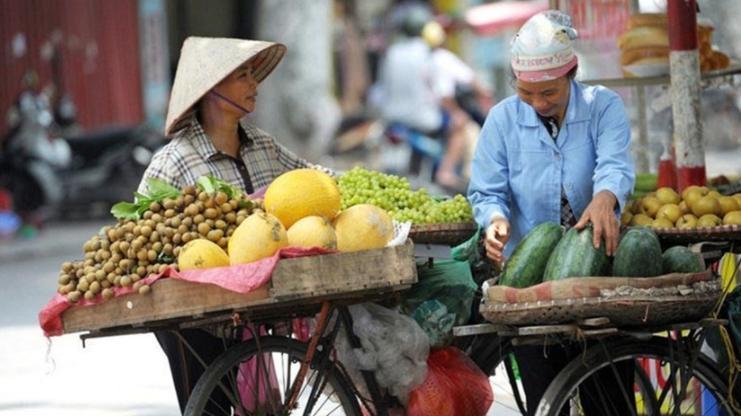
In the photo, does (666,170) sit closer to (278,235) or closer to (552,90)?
(552,90)

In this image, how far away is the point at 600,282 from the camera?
4.84 metres

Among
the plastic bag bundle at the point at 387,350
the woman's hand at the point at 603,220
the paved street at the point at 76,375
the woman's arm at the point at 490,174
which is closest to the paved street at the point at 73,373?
the paved street at the point at 76,375

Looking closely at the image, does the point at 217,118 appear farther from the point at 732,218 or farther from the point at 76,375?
the point at 76,375

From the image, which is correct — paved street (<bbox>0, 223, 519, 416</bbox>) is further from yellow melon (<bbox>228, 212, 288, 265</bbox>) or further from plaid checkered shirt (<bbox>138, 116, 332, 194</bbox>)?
yellow melon (<bbox>228, 212, 288, 265</bbox>)

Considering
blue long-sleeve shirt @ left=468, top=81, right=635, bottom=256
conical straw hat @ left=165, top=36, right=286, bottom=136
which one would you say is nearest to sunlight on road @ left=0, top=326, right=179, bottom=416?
conical straw hat @ left=165, top=36, right=286, bottom=136

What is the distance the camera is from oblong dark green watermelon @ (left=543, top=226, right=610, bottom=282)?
500cm

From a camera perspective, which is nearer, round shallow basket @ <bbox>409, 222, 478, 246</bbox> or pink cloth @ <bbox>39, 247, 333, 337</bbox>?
pink cloth @ <bbox>39, 247, 333, 337</bbox>

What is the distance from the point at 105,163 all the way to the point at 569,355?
13346 millimetres

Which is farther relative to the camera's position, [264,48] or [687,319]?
[264,48]

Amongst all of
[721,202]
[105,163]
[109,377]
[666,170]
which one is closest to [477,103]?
[105,163]

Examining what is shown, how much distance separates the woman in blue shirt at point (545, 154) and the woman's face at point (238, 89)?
0.87 meters

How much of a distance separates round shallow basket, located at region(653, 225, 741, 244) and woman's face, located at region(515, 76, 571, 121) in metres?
0.60

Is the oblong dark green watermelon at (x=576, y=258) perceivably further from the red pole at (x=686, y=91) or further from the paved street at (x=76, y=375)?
the red pole at (x=686, y=91)

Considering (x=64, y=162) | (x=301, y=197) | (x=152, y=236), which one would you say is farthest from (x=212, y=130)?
(x=64, y=162)
